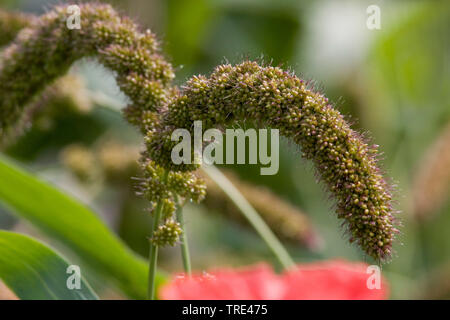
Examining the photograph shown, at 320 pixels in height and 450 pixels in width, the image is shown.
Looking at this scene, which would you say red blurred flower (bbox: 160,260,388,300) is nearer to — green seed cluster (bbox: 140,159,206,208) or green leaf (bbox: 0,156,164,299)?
green seed cluster (bbox: 140,159,206,208)

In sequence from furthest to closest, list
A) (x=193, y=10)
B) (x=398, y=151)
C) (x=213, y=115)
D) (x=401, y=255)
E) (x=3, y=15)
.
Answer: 1. (x=193, y=10)
2. (x=398, y=151)
3. (x=401, y=255)
4. (x=3, y=15)
5. (x=213, y=115)

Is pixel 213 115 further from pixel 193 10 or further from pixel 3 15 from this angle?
pixel 193 10

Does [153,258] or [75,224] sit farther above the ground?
[75,224]

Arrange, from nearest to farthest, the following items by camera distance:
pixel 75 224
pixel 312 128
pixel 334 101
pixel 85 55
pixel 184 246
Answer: pixel 312 128 < pixel 184 246 < pixel 85 55 < pixel 75 224 < pixel 334 101

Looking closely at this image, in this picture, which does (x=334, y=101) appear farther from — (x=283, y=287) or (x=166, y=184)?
(x=283, y=287)

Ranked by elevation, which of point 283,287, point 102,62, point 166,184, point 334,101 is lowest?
point 283,287

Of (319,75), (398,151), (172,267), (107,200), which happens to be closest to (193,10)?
(319,75)

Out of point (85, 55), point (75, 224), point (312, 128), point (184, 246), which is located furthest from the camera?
point (75, 224)

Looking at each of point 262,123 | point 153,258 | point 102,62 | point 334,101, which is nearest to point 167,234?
point 153,258
